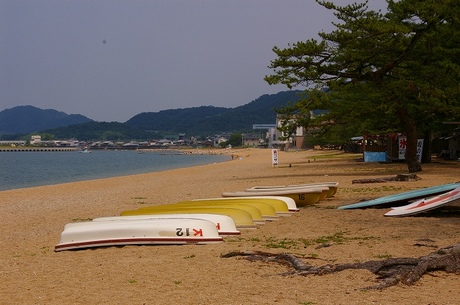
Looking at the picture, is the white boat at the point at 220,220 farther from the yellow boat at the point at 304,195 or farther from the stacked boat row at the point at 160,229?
the yellow boat at the point at 304,195

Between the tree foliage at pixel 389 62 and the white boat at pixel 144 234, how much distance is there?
1402 cm

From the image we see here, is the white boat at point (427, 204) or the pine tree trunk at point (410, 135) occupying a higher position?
the pine tree trunk at point (410, 135)

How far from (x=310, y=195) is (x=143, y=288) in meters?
9.44

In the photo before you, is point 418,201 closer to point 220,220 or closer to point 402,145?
point 220,220

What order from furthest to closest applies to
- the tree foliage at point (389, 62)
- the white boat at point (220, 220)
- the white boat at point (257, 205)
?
1. the tree foliage at point (389, 62)
2. the white boat at point (257, 205)
3. the white boat at point (220, 220)

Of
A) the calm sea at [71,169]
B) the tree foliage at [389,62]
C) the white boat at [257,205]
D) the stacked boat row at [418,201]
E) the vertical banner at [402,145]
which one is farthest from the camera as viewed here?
the calm sea at [71,169]

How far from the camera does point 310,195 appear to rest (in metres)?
16.0

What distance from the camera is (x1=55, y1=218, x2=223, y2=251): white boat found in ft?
32.9

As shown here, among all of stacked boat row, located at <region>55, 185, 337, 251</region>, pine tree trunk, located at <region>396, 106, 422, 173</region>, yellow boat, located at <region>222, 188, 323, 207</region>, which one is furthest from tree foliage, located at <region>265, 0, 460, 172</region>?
stacked boat row, located at <region>55, 185, 337, 251</region>

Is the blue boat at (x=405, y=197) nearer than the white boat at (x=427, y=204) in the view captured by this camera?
No

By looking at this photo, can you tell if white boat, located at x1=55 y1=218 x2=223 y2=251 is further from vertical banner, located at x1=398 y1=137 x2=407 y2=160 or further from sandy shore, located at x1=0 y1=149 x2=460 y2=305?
vertical banner, located at x1=398 y1=137 x2=407 y2=160

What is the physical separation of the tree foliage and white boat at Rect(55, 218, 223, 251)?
46.0 feet

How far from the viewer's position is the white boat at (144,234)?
32.9 ft

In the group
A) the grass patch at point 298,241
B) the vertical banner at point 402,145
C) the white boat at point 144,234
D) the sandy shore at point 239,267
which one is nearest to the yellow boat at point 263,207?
the sandy shore at point 239,267
